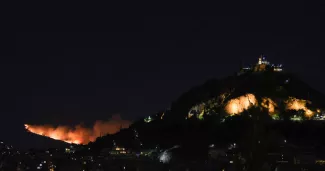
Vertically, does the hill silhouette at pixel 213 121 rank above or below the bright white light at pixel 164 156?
above

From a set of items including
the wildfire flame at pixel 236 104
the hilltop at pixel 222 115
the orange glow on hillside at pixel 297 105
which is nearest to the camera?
the hilltop at pixel 222 115

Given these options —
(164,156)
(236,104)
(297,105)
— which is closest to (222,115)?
(236,104)

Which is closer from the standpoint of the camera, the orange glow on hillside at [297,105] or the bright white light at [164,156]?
the bright white light at [164,156]

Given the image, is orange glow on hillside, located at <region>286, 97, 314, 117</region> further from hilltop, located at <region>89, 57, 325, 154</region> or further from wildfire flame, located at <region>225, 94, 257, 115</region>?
wildfire flame, located at <region>225, 94, 257, 115</region>

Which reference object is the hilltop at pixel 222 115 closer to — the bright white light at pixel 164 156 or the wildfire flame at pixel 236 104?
the wildfire flame at pixel 236 104

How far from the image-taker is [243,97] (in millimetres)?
114312

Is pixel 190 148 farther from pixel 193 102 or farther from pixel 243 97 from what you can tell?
pixel 193 102

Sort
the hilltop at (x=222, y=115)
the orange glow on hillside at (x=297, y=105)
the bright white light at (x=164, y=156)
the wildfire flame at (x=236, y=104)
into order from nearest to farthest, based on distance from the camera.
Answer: the bright white light at (x=164, y=156)
the hilltop at (x=222, y=115)
the wildfire flame at (x=236, y=104)
the orange glow on hillside at (x=297, y=105)

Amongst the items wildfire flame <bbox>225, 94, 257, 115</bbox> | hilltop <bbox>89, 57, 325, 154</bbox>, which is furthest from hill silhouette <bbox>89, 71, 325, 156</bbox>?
wildfire flame <bbox>225, 94, 257, 115</bbox>

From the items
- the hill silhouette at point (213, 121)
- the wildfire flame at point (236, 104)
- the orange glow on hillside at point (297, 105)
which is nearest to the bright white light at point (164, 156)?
the hill silhouette at point (213, 121)

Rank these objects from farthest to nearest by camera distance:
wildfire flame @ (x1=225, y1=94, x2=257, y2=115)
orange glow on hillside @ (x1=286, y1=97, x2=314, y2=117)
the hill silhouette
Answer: orange glow on hillside @ (x1=286, y1=97, x2=314, y2=117), wildfire flame @ (x1=225, y1=94, x2=257, y2=115), the hill silhouette

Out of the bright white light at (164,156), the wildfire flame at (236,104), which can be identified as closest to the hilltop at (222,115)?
the wildfire flame at (236,104)

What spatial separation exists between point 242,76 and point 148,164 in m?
79.8

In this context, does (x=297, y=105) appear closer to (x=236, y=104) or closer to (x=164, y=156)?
(x=236, y=104)
